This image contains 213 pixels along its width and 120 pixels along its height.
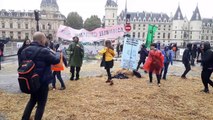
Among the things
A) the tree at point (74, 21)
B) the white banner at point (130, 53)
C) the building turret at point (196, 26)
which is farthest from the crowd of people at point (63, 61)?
the building turret at point (196, 26)

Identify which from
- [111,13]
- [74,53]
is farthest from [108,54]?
[111,13]

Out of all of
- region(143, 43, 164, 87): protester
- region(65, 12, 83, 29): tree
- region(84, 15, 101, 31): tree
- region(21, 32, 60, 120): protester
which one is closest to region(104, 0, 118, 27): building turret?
region(84, 15, 101, 31): tree

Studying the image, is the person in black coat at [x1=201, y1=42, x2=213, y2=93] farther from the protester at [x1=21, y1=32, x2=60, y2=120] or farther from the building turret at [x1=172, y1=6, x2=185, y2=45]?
the building turret at [x1=172, y1=6, x2=185, y2=45]

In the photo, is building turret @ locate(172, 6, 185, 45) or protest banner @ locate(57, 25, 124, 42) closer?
protest banner @ locate(57, 25, 124, 42)

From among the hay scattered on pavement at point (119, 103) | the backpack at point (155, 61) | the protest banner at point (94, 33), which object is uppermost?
the protest banner at point (94, 33)

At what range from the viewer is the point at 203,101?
8.02 meters

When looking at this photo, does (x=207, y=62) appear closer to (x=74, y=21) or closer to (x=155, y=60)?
(x=155, y=60)

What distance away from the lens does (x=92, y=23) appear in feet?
379

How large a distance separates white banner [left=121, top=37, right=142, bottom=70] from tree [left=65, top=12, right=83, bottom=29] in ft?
338

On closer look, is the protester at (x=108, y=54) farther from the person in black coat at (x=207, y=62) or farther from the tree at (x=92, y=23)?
the tree at (x=92, y=23)

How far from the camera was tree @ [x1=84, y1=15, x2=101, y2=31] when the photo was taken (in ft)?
378

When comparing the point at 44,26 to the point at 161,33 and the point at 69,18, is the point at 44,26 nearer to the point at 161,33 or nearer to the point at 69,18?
the point at 69,18

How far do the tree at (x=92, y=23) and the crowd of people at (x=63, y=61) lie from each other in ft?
335

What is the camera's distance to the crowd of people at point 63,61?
4.88 meters
